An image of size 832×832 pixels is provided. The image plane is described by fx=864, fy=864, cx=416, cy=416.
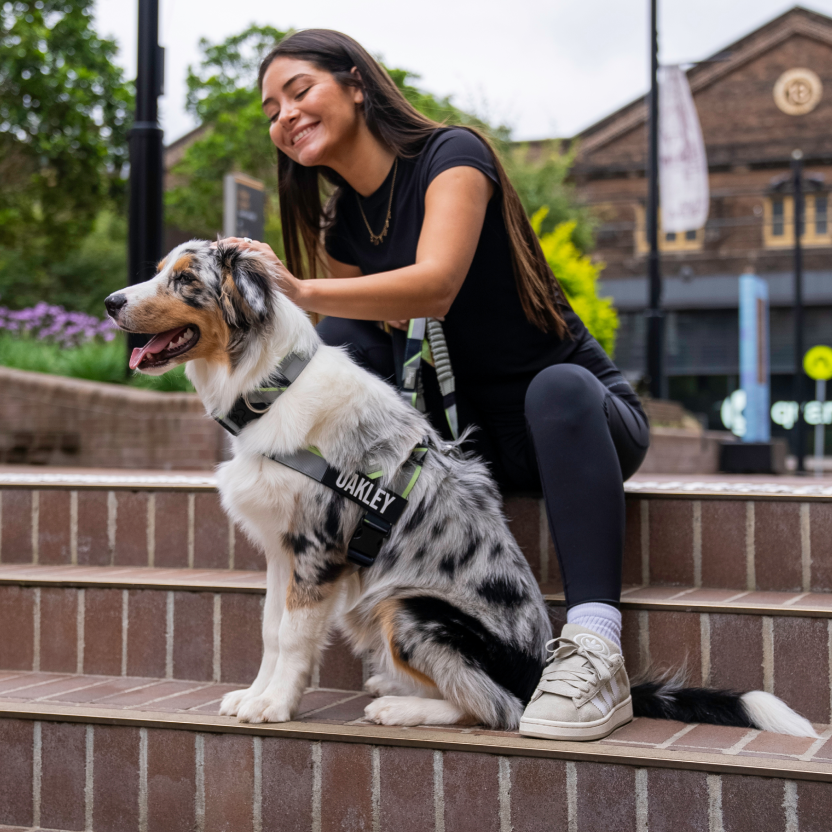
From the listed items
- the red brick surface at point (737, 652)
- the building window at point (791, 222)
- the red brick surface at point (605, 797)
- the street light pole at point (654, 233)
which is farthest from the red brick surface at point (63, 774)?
the building window at point (791, 222)

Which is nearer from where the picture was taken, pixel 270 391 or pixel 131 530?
pixel 270 391

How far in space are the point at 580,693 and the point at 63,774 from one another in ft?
4.88

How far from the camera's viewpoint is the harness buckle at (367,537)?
7.94 feet

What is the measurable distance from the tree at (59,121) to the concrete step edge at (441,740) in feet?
44.8

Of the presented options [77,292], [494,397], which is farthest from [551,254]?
[77,292]

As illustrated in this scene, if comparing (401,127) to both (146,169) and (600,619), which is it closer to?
(600,619)

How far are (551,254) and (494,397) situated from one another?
11241mm

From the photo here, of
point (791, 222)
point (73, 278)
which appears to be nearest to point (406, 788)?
point (73, 278)

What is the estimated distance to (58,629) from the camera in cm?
309

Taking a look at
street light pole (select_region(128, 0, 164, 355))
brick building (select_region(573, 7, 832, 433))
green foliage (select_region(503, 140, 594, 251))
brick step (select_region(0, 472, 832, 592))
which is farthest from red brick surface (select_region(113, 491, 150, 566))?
brick building (select_region(573, 7, 832, 433))

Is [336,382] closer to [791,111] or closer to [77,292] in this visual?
[77,292]

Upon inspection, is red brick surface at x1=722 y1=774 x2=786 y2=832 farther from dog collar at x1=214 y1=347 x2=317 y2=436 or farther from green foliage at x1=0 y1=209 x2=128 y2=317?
green foliage at x1=0 y1=209 x2=128 y2=317

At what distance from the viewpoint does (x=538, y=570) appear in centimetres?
306

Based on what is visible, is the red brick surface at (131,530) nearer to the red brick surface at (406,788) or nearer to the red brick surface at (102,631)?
the red brick surface at (102,631)
